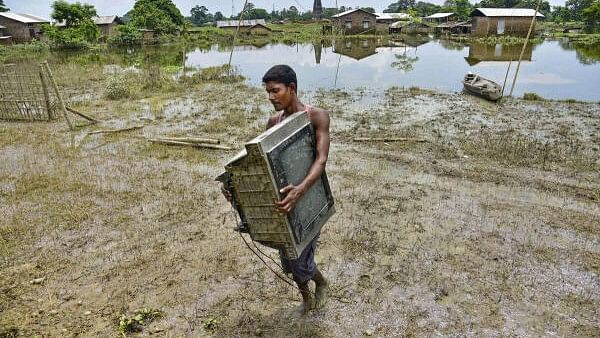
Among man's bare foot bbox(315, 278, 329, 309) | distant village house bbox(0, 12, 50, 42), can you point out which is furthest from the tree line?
man's bare foot bbox(315, 278, 329, 309)

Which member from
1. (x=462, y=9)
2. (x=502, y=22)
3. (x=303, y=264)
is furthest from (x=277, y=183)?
(x=462, y=9)

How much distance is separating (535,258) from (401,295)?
61.4 inches

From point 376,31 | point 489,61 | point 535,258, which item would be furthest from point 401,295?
point 376,31

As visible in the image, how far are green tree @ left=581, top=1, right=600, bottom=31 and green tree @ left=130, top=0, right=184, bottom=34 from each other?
45.0 m

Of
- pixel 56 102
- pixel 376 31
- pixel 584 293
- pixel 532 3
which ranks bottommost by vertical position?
pixel 584 293

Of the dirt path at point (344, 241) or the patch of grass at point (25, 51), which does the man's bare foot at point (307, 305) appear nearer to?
the dirt path at point (344, 241)

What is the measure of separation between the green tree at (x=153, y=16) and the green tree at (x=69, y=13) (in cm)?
523

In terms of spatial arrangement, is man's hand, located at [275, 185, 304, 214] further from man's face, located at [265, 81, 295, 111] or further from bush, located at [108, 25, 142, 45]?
bush, located at [108, 25, 142, 45]

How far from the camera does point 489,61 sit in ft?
75.8

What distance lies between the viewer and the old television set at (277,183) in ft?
6.75

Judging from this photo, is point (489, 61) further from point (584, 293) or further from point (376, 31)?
point (376, 31)

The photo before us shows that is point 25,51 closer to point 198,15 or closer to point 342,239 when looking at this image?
point 342,239

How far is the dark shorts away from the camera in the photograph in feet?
8.66

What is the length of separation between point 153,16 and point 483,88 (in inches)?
1670
